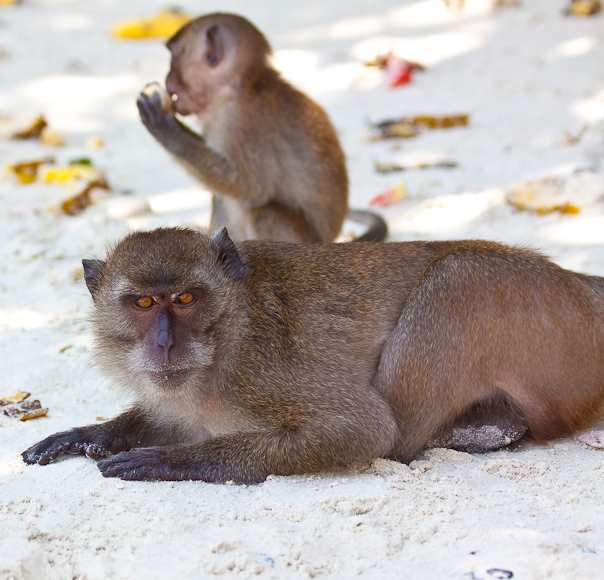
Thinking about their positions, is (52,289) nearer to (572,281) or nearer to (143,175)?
(143,175)

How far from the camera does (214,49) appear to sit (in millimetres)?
6215

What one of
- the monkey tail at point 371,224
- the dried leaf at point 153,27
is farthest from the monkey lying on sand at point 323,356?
the dried leaf at point 153,27

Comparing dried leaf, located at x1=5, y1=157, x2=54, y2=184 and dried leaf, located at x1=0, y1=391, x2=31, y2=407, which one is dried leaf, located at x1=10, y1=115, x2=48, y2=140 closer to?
dried leaf, located at x1=5, y1=157, x2=54, y2=184

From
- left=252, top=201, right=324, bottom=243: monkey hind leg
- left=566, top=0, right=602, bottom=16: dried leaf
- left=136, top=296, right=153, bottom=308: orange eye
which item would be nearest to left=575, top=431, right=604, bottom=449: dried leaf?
left=136, top=296, right=153, bottom=308: orange eye

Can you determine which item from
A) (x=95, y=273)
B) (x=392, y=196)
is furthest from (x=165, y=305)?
(x=392, y=196)

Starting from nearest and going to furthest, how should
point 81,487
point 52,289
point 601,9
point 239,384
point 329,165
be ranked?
point 81,487 → point 239,384 → point 52,289 → point 329,165 → point 601,9

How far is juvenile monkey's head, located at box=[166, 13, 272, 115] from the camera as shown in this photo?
20.3 feet

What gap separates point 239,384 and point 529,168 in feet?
14.8

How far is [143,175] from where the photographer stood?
311 inches

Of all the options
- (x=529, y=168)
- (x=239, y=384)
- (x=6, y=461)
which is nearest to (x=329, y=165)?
(x=529, y=168)

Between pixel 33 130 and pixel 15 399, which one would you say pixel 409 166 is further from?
pixel 15 399

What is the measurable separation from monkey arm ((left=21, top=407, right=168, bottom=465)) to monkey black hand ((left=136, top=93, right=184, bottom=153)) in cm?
266

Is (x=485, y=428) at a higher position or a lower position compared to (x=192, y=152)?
lower

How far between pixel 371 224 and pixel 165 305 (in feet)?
10.8
